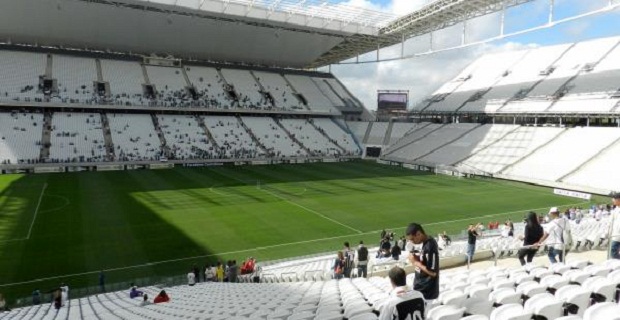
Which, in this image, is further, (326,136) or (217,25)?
(326,136)

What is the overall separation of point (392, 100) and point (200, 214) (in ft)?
182

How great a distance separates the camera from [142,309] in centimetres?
1345

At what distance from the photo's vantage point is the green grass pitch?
73.5 feet

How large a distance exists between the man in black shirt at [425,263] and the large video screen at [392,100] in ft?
248

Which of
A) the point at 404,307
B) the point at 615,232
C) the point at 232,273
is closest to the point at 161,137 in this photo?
the point at 232,273

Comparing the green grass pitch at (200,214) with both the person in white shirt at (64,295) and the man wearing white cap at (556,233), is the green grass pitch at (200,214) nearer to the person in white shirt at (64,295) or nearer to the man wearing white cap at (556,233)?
the person in white shirt at (64,295)

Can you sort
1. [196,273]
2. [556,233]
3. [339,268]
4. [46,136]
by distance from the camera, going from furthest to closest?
[46,136] → [196,273] → [339,268] → [556,233]

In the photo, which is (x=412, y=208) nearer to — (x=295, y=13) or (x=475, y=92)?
(x=295, y=13)

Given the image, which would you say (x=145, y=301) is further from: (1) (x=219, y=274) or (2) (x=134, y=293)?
(1) (x=219, y=274)

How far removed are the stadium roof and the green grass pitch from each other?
19.2m

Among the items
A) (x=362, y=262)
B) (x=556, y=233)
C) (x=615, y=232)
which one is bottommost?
(x=362, y=262)

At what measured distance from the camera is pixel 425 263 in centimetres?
612

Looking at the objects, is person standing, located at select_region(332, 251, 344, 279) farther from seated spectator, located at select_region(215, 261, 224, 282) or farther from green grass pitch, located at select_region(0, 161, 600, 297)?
green grass pitch, located at select_region(0, 161, 600, 297)

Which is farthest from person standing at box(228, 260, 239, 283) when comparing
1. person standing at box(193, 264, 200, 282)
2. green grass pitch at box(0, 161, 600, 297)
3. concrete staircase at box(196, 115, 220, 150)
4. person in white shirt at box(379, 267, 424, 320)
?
concrete staircase at box(196, 115, 220, 150)
